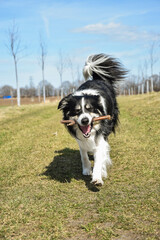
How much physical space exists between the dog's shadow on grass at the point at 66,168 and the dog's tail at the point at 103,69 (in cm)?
215

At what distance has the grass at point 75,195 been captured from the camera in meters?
3.13

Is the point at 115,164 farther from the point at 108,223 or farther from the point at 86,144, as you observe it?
the point at 108,223

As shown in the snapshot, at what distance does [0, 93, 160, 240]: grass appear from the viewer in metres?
3.13

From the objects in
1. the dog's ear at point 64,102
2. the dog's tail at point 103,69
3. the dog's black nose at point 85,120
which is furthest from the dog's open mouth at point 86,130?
the dog's tail at point 103,69

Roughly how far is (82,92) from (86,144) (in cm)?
101

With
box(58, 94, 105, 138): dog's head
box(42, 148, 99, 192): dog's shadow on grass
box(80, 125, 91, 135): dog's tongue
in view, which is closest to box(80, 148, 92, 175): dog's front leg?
box(42, 148, 99, 192): dog's shadow on grass

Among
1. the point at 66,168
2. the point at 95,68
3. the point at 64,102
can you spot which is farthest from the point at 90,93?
the point at 95,68

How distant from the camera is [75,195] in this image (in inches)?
170

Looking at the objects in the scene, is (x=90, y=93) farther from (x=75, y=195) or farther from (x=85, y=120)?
(x=75, y=195)

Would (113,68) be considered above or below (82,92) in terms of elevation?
above

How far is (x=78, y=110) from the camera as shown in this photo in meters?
4.71

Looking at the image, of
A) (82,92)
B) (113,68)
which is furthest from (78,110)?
(113,68)

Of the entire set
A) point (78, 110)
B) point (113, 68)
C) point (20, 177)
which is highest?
point (113, 68)

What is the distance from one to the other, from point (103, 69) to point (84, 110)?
2.98 m
